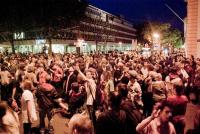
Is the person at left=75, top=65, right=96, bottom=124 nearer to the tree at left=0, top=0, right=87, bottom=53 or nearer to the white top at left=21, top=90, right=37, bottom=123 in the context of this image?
the white top at left=21, top=90, right=37, bottom=123

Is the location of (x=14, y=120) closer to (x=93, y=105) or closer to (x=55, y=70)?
(x=93, y=105)

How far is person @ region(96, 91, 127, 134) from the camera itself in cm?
599

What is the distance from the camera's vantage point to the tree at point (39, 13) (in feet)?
161

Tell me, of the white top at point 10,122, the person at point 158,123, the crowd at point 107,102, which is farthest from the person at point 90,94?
the person at point 158,123

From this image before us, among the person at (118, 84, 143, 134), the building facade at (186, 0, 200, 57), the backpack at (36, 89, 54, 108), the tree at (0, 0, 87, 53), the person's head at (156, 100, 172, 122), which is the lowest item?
the backpack at (36, 89, 54, 108)

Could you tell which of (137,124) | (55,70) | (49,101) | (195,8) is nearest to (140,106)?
(49,101)

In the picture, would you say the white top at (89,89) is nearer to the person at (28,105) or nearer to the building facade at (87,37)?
the person at (28,105)

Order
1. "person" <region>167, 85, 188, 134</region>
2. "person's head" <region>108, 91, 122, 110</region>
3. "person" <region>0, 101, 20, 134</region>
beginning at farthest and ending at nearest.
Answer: "person" <region>167, 85, 188, 134</region>, "person" <region>0, 101, 20, 134</region>, "person's head" <region>108, 91, 122, 110</region>

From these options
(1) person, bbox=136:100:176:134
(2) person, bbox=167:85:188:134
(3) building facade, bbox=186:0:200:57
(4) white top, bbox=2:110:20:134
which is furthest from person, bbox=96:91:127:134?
(3) building facade, bbox=186:0:200:57

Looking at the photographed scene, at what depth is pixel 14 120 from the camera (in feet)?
22.0

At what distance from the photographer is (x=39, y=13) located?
49.7m

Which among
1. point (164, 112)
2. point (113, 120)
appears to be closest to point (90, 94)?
point (113, 120)

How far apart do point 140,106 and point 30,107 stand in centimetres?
319

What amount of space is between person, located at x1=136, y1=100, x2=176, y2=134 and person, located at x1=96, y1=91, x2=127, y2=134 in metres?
0.30
